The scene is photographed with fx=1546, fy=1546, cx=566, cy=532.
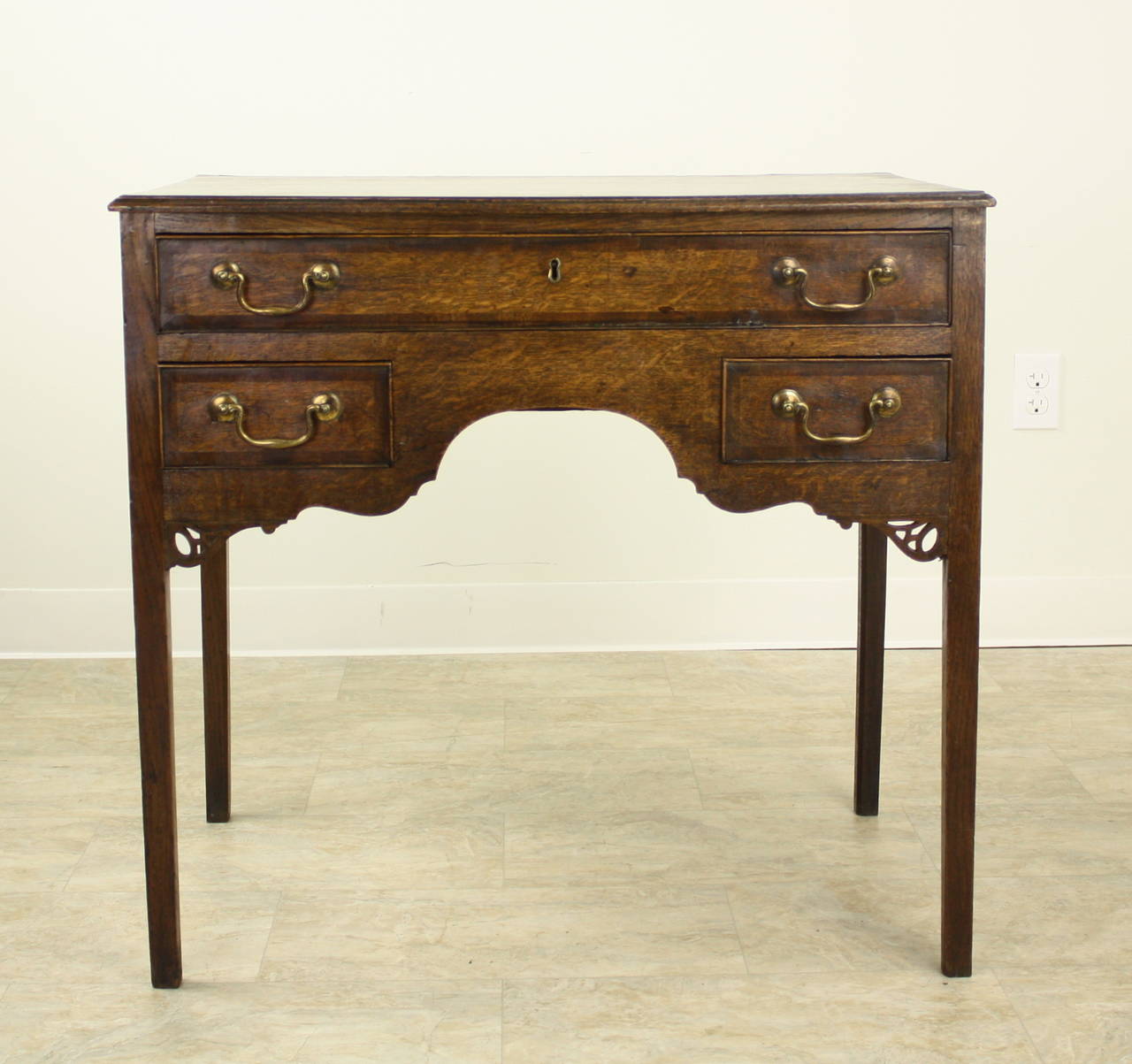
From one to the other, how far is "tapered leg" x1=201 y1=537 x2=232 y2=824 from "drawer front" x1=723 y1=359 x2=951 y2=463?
2.22 feet

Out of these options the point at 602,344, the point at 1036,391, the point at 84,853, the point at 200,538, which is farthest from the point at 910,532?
the point at 1036,391

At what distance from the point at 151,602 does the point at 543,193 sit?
59cm

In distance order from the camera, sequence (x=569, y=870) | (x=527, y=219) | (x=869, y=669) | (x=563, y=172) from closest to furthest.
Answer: (x=527, y=219), (x=569, y=870), (x=869, y=669), (x=563, y=172)

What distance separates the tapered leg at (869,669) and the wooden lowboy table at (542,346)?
351 mm

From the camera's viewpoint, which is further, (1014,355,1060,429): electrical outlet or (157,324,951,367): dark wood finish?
(1014,355,1060,429): electrical outlet

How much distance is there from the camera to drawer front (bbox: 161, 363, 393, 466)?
1.46 meters

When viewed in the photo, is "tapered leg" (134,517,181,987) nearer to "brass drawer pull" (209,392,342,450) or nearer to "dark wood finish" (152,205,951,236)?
"brass drawer pull" (209,392,342,450)

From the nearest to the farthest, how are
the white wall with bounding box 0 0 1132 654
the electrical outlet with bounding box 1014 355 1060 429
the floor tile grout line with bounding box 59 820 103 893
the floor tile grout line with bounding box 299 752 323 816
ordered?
the floor tile grout line with bounding box 59 820 103 893
the floor tile grout line with bounding box 299 752 323 816
the white wall with bounding box 0 0 1132 654
the electrical outlet with bounding box 1014 355 1060 429

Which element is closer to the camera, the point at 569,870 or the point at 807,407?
the point at 807,407

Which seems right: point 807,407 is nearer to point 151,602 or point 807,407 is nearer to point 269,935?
point 151,602

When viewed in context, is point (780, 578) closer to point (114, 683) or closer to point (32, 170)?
point (114, 683)

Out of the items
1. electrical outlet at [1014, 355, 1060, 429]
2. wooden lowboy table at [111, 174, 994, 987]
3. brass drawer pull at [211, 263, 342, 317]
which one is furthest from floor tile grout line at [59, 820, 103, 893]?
electrical outlet at [1014, 355, 1060, 429]

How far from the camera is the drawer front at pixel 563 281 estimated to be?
144cm

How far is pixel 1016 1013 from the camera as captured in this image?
A: 4.91 ft
